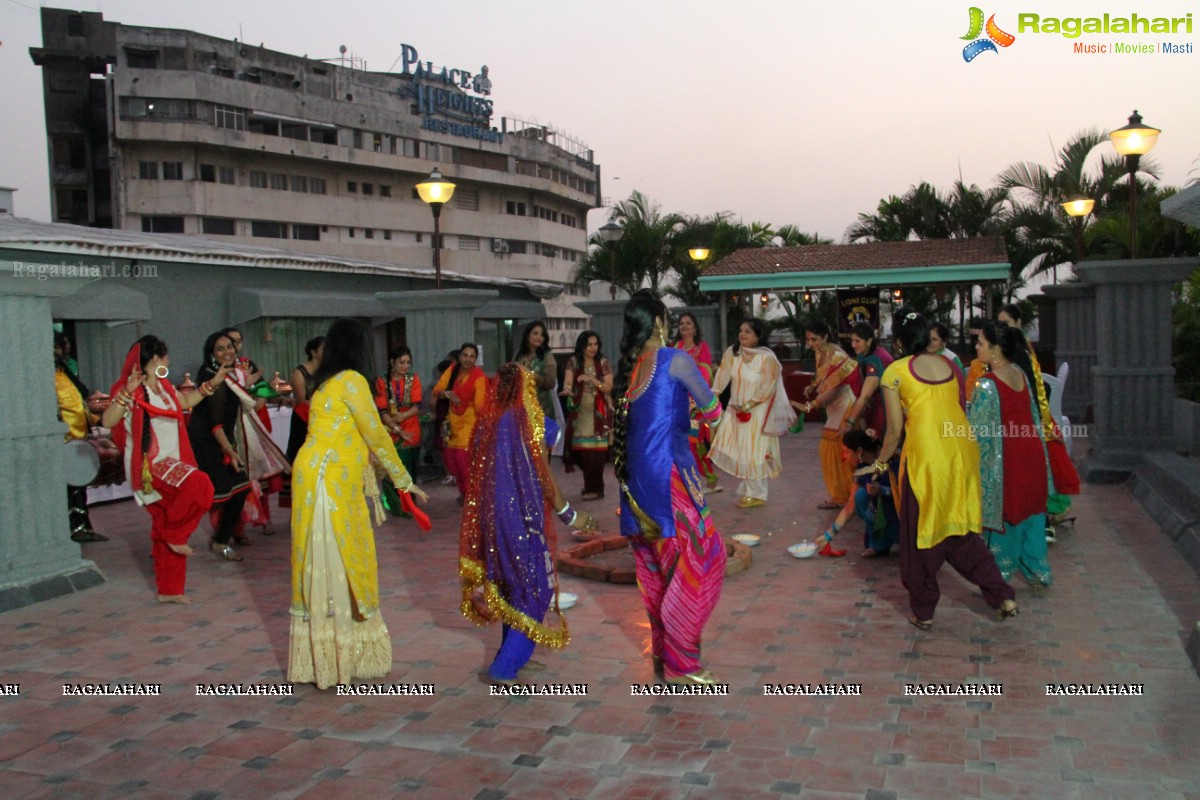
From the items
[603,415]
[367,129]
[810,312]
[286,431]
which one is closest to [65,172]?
[367,129]

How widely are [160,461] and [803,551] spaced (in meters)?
4.24

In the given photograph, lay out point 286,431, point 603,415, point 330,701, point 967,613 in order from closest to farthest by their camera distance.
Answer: point 330,701
point 967,613
point 603,415
point 286,431

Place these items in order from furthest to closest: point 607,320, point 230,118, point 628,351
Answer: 1. point 230,118
2. point 607,320
3. point 628,351

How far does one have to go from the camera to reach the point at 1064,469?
23.2 ft

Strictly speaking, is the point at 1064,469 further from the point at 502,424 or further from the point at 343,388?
the point at 343,388

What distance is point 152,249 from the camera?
1291cm

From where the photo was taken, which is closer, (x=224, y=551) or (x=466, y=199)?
(x=224, y=551)

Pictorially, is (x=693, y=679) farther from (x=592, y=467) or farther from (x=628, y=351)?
(x=592, y=467)

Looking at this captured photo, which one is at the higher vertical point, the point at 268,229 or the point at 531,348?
the point at 268,229

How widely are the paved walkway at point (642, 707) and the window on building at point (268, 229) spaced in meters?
36.9

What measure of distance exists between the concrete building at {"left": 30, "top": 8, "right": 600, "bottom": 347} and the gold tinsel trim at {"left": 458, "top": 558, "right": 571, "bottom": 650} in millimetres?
29146

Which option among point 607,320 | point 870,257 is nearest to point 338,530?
point 607,320

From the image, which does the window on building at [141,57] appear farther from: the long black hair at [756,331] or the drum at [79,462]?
the drum at [79,462]

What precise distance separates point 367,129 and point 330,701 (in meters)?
43.0
